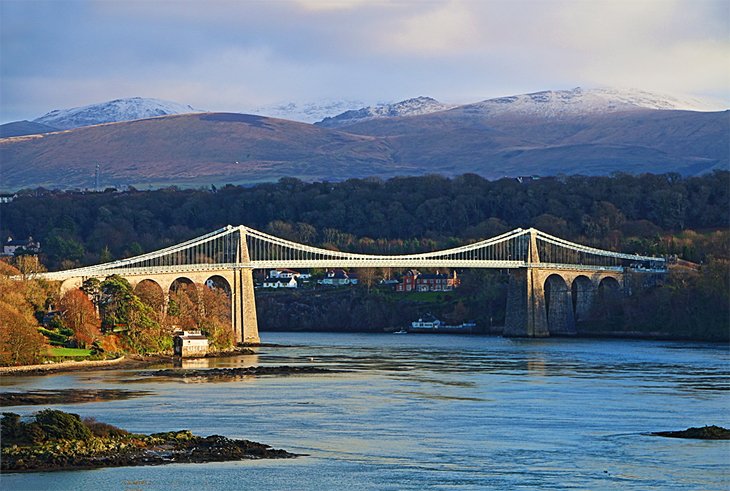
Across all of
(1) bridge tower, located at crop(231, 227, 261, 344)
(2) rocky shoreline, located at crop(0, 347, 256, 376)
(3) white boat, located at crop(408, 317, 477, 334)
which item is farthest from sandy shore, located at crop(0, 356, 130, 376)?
(3) white boat, located at crop(408, 317, 477, 334)

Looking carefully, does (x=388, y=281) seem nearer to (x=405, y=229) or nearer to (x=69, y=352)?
(x=405, y=229)

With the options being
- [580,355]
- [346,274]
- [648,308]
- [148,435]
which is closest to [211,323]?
[580,355]

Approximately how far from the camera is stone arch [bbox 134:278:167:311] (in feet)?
229

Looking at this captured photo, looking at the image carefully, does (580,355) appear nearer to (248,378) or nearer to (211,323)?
(211,323)

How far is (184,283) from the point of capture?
82375mm

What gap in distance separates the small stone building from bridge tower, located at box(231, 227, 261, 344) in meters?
11.1

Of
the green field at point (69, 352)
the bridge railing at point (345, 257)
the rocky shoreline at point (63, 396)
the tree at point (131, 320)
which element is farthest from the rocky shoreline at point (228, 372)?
the bridge railing at point (345, 257)

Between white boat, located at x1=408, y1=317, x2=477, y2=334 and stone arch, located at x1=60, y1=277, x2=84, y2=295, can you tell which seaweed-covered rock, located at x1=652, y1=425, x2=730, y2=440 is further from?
white boat, located at x1=408, y1=317, x2=477, y2=334

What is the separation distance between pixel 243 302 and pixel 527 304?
62.3 ft

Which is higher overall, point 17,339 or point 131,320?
point 131,320

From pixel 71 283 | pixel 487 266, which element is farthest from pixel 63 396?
pixel 487 266

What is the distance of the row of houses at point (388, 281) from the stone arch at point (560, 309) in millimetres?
12421

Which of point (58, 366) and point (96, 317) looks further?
point (96, 317)

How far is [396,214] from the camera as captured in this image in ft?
403
